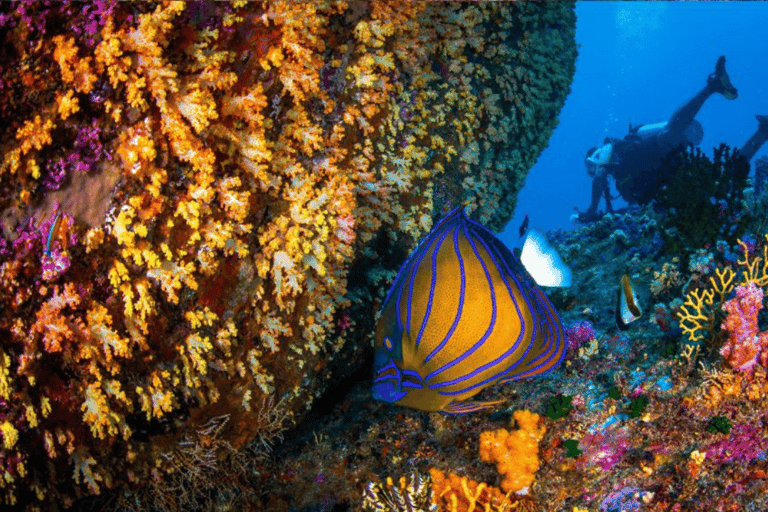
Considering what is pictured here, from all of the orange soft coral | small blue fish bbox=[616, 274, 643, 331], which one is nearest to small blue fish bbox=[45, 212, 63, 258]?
the orange soft coral

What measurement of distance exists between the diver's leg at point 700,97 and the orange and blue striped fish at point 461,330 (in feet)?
32.8

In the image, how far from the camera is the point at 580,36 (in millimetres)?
114125

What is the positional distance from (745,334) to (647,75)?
136 m

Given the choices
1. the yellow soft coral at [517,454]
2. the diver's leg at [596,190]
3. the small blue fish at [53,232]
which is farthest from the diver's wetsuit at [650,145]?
the small blue fish at [53,232]

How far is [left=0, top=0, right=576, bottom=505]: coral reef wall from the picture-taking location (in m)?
1.96

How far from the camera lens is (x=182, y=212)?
2201mm

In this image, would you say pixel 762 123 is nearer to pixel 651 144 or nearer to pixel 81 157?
pixel 651 144

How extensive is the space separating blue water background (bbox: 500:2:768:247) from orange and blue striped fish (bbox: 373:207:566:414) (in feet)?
274

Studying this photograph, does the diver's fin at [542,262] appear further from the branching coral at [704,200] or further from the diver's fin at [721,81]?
the diver's fin at [721,81]

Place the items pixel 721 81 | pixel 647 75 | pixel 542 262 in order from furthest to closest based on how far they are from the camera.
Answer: pixel 647 75
pixel 721 81
pixel 542 262

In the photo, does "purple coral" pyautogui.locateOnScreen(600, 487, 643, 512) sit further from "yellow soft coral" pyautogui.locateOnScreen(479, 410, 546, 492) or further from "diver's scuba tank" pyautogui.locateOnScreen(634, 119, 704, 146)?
"diver's scuba tank" pyautogui.locateOnScreen(634, 119, 704, 146)

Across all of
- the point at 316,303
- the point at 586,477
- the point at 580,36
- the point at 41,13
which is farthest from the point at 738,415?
the point at 580,36

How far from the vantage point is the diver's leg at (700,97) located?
9.31m

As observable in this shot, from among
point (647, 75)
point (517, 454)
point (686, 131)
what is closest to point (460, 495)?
point (517, 454)
